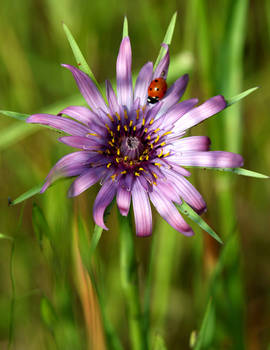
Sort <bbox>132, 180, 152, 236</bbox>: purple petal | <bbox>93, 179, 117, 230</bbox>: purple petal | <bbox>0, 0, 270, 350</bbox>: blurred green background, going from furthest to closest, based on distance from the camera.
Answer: <bbox>0, 0, 270, 350</bbox>: blurred green background < <bbox>132, 180, 152, 236</bbox>: purple petal < <bbox>93, 179, 117, 230</bbox>: purple petal

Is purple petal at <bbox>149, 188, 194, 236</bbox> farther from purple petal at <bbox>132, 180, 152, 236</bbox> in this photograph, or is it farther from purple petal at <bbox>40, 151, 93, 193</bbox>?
purple petal at <bbox>40, 151, 93, 193</bbox>

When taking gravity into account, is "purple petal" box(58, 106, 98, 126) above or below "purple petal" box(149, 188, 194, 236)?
above

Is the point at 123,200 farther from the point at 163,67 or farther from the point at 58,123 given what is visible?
the point at 163,67

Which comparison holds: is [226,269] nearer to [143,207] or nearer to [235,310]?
[235,310]

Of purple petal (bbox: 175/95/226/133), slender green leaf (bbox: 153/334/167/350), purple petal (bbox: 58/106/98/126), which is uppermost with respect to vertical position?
purple petal (bbox: 175/95/226/133)

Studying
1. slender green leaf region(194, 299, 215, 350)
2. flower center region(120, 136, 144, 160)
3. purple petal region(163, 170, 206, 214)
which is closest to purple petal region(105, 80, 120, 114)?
flower center region(120, 136, 144, 160)

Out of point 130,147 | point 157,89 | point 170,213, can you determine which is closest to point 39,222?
point 170,213

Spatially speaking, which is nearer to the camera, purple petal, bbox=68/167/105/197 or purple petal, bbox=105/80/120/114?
purple petal, bbox=68/167/105/197

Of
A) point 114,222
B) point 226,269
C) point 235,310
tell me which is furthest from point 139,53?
point 235,310
